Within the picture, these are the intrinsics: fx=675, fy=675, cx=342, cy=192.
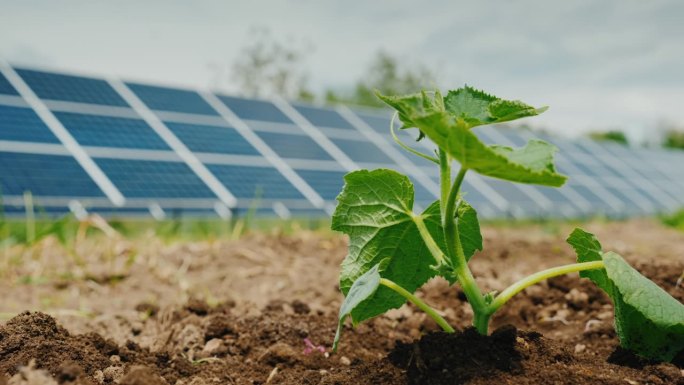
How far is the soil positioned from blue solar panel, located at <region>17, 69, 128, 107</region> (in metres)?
4.77

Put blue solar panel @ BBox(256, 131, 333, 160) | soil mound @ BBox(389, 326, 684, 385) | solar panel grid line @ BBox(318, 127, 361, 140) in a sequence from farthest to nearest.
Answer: solar panel grid line @ BBox(318, 127, 361, 140)
blue solar panel @ BBox(256, 131, 333, 160)
soil mound @ BBox(389, 326, 684, 385)

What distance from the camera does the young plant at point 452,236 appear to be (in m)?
1.35

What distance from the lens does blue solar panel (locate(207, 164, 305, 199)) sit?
26.7 ft

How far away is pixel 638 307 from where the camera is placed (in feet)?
4.97

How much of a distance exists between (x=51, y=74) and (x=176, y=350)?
831 centimetres

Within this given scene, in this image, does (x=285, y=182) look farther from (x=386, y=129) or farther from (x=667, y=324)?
(x=667, y=324)

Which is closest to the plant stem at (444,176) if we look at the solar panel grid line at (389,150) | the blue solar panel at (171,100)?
the solar panel grid line at (389,150)

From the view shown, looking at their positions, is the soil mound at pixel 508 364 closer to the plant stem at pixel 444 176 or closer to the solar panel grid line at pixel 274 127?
the plant stem at pixel 444 176

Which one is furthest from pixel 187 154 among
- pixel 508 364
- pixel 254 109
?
pixel 508 364

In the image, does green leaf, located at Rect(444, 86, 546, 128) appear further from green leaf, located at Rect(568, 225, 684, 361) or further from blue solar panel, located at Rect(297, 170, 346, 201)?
blue solar panel, located at Rect(297, 170, 346, 201)

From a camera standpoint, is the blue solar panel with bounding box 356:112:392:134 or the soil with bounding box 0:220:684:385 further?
the blue solar panel with bounding box 356:112:392:134

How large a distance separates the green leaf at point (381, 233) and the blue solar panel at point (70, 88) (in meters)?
8.03

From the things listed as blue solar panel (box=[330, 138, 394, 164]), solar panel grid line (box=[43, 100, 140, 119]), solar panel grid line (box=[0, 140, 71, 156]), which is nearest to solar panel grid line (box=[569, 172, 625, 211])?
blue solar panel (box=[330, 138, 394, 164])

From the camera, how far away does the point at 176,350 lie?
7.17 feet
